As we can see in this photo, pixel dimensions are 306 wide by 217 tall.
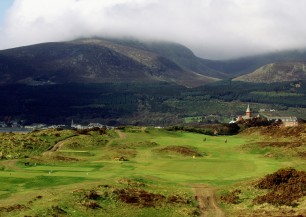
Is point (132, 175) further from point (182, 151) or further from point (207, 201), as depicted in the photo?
point (182, 151)

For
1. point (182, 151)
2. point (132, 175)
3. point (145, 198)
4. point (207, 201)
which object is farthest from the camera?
point (182, 151)

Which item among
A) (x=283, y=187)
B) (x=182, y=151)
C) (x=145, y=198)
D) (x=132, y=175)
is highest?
(x=283, y=187)

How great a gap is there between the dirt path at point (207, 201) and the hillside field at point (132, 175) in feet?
0.76

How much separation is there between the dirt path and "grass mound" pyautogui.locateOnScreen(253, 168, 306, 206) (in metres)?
4.07

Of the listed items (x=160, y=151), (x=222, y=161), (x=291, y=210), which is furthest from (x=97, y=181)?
(x=160, y=151)

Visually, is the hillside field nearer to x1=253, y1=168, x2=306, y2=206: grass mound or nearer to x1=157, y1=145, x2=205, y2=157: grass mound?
x1=157, y1=145, x2=205, y2=157: grass mound

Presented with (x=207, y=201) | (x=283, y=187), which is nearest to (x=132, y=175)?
(x=207, y=201)

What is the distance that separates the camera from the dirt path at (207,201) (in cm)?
4662

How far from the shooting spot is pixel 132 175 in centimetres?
6194

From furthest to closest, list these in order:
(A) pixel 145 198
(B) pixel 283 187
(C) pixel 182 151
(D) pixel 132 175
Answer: (C) pixel 182 151 < (D) pixel 132 175 < (B) pixel 283 187 < (A) pixel 145 198

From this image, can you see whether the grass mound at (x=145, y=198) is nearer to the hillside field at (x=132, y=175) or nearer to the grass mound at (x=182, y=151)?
the hillside field at (x=132, y=175)

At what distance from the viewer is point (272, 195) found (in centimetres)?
5016

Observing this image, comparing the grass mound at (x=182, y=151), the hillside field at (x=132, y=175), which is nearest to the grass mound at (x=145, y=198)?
the hillside field at (x=132, y=175)

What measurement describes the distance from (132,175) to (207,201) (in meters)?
13.5
